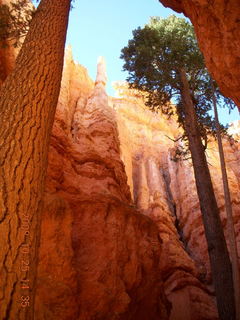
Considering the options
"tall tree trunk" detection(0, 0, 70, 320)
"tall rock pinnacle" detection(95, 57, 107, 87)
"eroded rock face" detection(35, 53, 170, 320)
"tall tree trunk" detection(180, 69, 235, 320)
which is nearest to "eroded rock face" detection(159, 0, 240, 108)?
"tall tree trunk" detection(0, 0, 70, 320)

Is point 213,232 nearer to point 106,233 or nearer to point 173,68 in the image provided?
point 106,233

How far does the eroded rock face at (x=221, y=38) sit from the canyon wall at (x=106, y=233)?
419 centimetres

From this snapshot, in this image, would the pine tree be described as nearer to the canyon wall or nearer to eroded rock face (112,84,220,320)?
the canyon wall

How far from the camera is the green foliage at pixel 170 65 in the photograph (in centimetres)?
1208

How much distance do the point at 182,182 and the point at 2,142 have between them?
22.4 m

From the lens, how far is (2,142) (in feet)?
11.5

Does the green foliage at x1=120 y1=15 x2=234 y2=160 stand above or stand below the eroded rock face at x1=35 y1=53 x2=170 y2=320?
above

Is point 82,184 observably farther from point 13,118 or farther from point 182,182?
point 182,182

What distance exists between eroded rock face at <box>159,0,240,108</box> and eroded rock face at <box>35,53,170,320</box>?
4174mm

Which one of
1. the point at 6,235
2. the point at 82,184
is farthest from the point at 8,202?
the point at 82,184

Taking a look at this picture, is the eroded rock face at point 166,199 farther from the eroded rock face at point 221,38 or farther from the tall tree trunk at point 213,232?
the eroded rock face at point 221,38

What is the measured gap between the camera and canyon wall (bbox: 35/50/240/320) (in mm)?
6504

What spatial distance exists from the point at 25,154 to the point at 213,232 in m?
6.41

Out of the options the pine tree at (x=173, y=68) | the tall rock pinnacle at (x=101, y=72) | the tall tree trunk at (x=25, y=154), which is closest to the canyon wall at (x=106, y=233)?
the tall rock pinnacle at (x=101, y=72)
